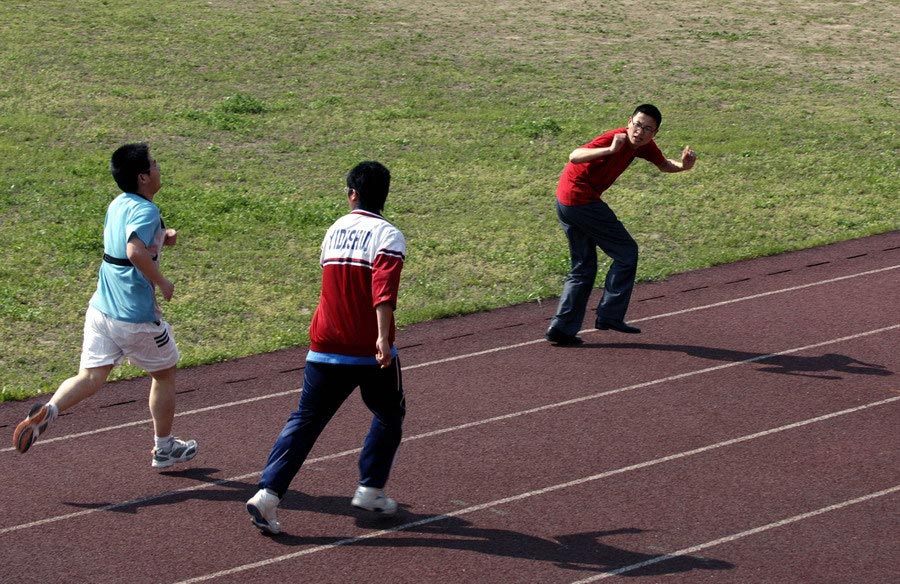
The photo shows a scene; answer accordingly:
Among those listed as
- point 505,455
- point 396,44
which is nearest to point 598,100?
point 396,44

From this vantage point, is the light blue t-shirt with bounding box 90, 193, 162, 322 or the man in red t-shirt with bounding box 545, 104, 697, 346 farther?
the man in red t-shirt with bounding box 545, 104, 697, 346

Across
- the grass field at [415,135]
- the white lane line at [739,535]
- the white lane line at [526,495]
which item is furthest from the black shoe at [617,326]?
the white lane line at [739,535]

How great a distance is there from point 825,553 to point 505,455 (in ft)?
6.97

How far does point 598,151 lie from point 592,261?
3.17 feet

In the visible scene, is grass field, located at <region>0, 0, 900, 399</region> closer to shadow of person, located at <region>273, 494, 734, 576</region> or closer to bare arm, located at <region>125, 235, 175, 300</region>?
bare arm, located at <region>125, 235, 175, 300</region>

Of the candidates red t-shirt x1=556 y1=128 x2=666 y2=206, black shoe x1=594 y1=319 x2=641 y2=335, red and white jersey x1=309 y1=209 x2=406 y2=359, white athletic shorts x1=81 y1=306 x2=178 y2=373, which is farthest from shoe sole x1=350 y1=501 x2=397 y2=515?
red t-shirt x1=556 y1=128 x2=666 y2=206

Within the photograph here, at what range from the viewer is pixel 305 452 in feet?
21.1

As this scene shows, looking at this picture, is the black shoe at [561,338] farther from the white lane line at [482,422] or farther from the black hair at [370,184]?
the black hair at [370,184]

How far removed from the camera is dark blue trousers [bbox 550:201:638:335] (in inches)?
372

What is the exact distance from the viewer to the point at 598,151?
9.15 metres

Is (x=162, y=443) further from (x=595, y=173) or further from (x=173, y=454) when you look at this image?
(x=595, y=173)

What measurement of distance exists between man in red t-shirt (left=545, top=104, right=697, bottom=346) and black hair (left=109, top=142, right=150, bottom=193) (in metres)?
3.55

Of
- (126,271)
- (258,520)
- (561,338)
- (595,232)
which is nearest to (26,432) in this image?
(126,271)

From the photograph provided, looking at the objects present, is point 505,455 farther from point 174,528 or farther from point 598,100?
point 598,100
